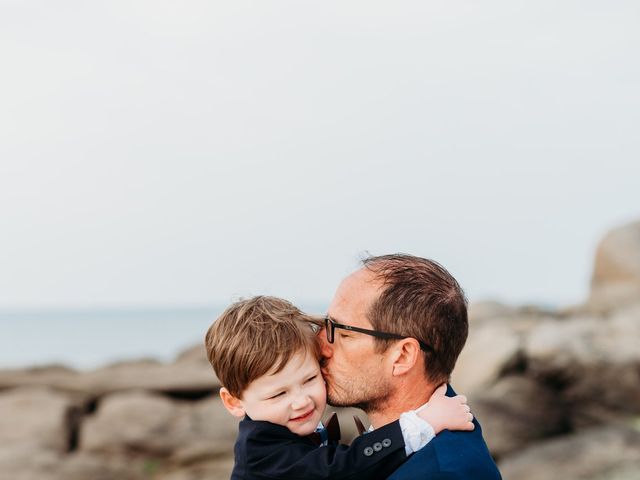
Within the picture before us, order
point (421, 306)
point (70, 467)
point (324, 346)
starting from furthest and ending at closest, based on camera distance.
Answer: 1. point (70, 467)
2. point (324, 346)
3. point (421, 306)

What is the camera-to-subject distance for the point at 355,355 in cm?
355

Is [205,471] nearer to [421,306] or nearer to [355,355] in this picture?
[355,355]

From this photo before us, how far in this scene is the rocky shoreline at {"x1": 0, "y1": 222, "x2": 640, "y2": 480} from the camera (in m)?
10.3

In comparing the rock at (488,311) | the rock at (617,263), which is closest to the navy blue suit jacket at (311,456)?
the rock at (488,311)

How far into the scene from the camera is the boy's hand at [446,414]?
3.33 m

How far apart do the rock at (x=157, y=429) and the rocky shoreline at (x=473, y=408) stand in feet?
0.04

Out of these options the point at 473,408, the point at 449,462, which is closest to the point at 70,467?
the point at 473,408

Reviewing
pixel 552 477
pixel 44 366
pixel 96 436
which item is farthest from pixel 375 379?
pixel 44 366

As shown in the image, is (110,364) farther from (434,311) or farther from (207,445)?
(434,311)

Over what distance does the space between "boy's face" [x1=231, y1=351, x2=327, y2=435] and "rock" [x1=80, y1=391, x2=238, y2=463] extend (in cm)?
726

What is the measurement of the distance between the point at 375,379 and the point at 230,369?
53 cm

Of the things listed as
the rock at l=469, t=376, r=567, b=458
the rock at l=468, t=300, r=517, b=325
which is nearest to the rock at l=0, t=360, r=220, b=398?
the rock at l=469, t=376, r=567, b=458

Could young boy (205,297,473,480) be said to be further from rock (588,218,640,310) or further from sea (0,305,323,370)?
sea (0,305,323,370)

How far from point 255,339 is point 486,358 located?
8832 millimetres
